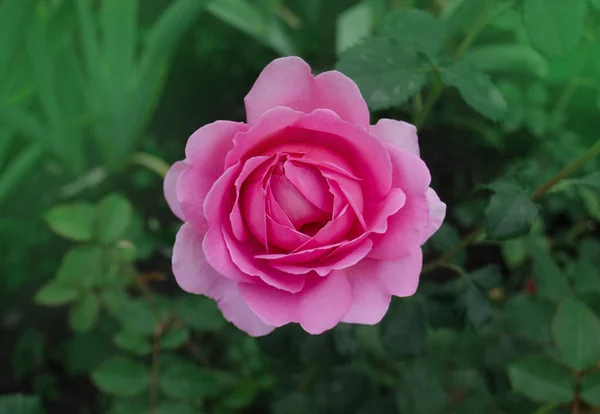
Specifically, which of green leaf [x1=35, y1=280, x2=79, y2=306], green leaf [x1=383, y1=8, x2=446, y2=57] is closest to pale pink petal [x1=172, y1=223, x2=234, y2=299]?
green leaf [x1=383, y1=8, x2=446, y2=57]

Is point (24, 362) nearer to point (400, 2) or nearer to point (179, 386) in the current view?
point (179, 386)

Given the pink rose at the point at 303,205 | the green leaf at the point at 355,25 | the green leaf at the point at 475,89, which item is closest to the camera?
the pink rose at the point at 303,205

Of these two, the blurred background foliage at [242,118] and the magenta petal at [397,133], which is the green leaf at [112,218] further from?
the magenta petal at [397,133]

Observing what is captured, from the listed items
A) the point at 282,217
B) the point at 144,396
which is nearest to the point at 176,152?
the point at 144,396

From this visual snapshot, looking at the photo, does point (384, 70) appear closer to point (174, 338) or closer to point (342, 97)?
point (342, 97)

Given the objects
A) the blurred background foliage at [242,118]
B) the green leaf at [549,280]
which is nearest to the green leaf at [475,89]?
the blurred background foliage at [242,118]

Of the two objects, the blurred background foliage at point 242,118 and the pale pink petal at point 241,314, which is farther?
the blurred background foliage at point 242,118

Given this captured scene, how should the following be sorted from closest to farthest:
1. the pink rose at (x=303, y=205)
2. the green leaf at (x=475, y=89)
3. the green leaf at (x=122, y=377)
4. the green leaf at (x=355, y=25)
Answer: the pink rose at (x=303, y=205), the green leaf at (x=475, y=89), the green leaf at (x=122, y=377), the green leaf at (x=355, y=25)

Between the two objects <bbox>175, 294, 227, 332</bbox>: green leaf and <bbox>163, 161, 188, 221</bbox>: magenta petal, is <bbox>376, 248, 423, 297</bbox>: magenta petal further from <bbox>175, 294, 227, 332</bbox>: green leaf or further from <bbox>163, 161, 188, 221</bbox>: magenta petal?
<bbox>175, 294, 227, 332</bbox>: green leaf
